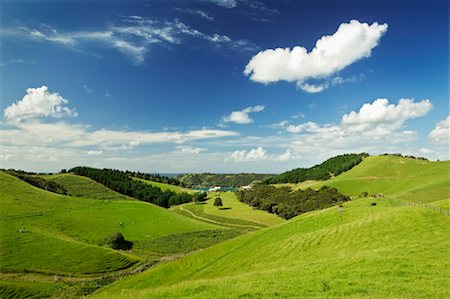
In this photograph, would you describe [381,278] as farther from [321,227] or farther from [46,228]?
[46,228]

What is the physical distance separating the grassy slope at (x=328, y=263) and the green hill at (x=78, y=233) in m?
23.3

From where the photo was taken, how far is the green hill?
68562 millimetres

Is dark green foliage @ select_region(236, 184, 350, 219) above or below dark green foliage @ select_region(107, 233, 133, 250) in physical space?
above

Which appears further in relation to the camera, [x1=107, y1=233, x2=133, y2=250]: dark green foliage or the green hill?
[x1=107, y1=233, x2=133, y2=250]: dark green foliage

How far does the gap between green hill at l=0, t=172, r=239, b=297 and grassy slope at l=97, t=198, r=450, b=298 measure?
23288 mm

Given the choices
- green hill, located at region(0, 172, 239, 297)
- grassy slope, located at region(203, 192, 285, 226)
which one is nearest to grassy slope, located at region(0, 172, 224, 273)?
green hill, located at region(0, 172, 239, 297)

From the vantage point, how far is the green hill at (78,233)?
68562 mm

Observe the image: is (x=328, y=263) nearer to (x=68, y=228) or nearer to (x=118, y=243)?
(x=118, y=243)

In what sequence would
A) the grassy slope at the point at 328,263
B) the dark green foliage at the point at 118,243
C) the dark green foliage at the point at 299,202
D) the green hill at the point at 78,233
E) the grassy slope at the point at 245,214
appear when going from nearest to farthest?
the grassy slope at the point at 328,263 → the green hill at the point at 78,233 → the dark green foliage at the point at 118,243 → the grassy slope at the point at 245,214 → the dark green foliage at the point at 299,202

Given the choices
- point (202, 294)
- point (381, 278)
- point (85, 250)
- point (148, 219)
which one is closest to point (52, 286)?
point (85, 250)

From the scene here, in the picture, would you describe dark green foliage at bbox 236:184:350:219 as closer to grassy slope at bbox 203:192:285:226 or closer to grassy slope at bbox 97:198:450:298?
grassy slope at bbox 203:192:285:226

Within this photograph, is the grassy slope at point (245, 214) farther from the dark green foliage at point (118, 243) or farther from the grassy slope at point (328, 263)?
the grassy slope at point (328, 263)

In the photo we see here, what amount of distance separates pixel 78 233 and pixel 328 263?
89644 mm

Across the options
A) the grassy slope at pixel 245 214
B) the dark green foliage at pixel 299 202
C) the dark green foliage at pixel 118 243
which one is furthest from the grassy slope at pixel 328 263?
the dark green foliage at pixel 299 202
